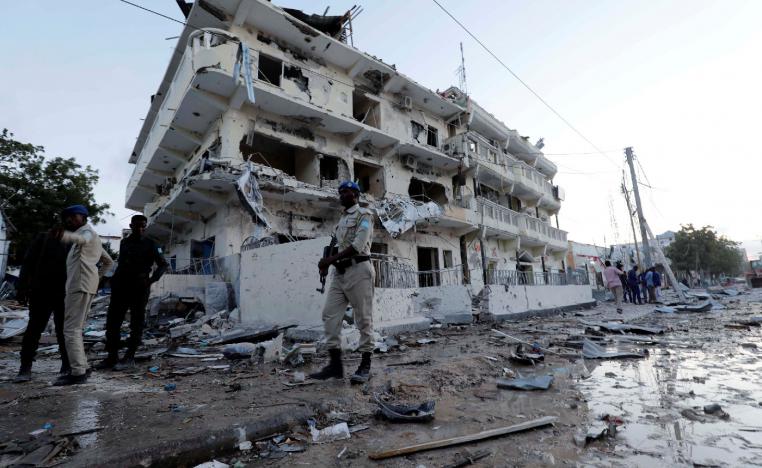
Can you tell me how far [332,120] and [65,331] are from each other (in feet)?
36.5

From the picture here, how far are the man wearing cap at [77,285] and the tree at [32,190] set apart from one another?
1780 cm

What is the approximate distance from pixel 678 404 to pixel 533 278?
11.2 m

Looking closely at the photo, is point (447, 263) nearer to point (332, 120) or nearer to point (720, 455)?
point (332, 120)

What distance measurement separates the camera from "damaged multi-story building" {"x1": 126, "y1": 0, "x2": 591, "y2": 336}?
336 inches

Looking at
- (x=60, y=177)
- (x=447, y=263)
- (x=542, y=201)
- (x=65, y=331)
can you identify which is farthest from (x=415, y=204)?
(x=60, y=177)

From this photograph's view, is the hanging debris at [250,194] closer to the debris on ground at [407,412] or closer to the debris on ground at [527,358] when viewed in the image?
the debris on ground at [527,358]

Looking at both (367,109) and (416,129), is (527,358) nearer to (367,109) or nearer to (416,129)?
(367,109)

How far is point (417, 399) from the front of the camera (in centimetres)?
286

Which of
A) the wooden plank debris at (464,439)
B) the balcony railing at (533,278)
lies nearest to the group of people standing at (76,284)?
the wooden plank debris at (464,439)

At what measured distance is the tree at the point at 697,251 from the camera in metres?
36.0

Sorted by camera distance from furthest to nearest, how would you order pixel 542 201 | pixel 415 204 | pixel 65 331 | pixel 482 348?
pixel 542 201 < pixel 415 204 < pixel 482 348 < pixel 65 331

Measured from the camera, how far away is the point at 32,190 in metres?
17.8

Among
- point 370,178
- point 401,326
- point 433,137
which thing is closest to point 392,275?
point 401,326

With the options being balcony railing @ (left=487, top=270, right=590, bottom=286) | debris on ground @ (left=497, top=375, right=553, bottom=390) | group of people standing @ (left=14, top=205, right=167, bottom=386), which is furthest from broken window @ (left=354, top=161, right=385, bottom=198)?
debris on ground @ (left=497, top=375, right=553, bottom=390)
